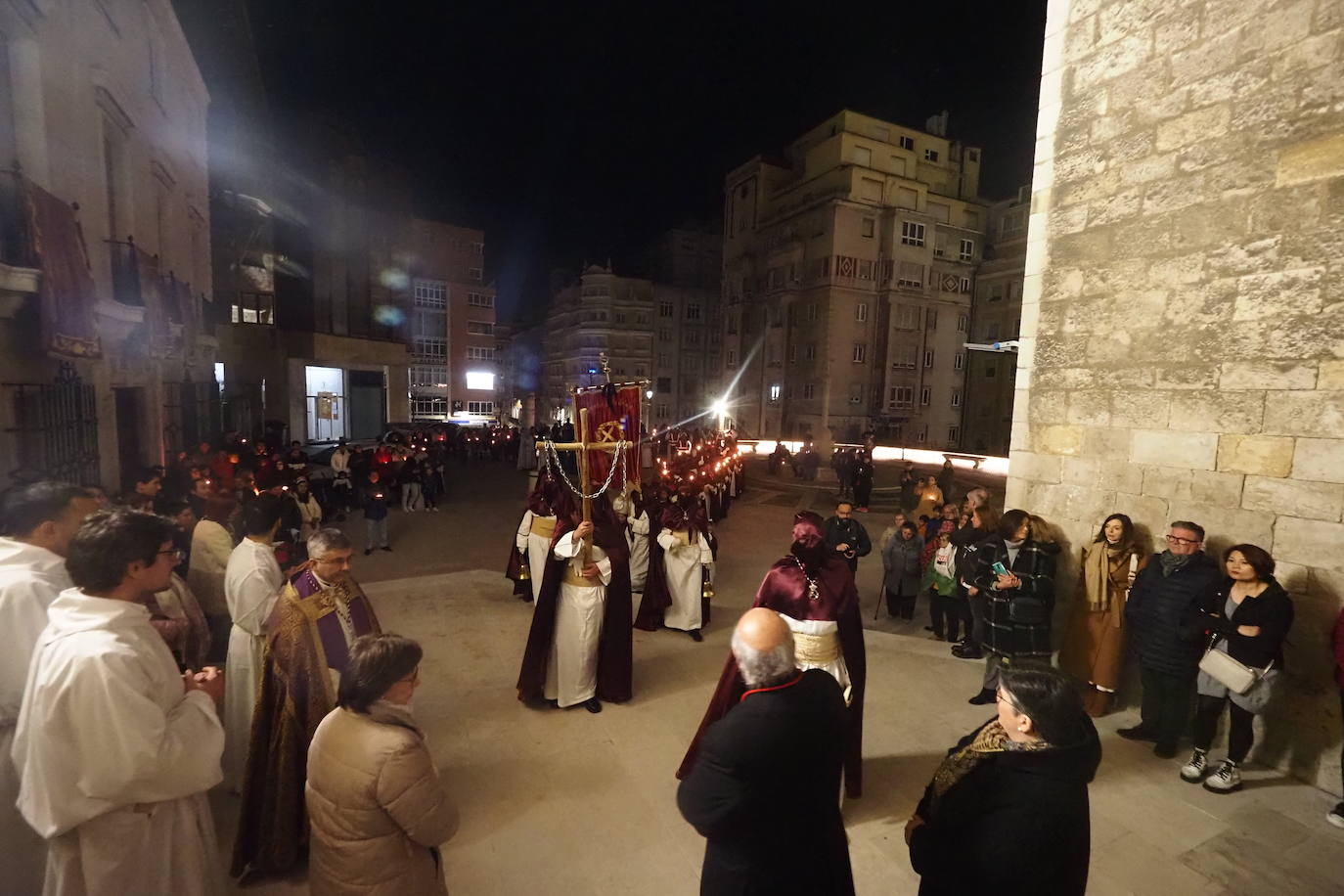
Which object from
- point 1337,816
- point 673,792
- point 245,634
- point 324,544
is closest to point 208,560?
point 245,634

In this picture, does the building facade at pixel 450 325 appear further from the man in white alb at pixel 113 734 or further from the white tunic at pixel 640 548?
the man in white alb at pixel 113 734

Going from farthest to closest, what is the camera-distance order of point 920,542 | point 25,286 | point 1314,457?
point 920,542, point 25,286, point 1314,457

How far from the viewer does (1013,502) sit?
21.2ft

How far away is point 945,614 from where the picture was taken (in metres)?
7.52

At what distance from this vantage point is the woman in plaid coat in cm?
523

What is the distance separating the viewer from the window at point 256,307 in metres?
23.1

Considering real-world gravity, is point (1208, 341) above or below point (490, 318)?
below

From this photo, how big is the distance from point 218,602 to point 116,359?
22.4 feet

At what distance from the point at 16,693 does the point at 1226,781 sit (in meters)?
7.24

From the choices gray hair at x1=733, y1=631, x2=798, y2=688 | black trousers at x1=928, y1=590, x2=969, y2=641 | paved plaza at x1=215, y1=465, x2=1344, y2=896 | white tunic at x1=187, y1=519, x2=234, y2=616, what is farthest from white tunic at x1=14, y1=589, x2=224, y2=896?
black trousers at x1=928, y1=590, x2=969, y2=641

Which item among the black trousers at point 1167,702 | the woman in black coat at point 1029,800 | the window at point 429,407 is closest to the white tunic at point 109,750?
the woman in black coat at point 1029,800

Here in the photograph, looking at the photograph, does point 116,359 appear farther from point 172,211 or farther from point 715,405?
point 715,405

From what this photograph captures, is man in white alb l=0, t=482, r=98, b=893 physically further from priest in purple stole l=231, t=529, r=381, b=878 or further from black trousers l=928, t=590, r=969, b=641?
black trousers l=928, t=590, r=969, b=641

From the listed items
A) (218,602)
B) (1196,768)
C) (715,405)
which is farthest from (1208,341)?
(715,405)
